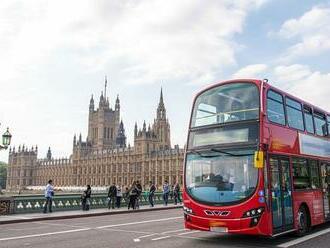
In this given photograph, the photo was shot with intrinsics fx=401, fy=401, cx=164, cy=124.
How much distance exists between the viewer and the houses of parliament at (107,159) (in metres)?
121

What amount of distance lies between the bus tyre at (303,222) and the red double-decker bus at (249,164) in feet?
0.09

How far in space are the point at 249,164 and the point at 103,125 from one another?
495 ft

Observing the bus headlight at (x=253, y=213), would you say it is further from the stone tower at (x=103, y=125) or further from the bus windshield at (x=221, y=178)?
the stone tower at (x=103, y=125)

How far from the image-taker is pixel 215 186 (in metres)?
10.1

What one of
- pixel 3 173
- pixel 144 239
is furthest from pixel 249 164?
pixel 3 173

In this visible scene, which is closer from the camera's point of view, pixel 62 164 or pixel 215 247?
pixel 215 247

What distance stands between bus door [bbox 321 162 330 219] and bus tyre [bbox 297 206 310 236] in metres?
1.58

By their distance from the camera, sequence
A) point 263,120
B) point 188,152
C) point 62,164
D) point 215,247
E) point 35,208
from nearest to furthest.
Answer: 1. point 215,247
2. point 263,120
3. point 188,152
4. point 35,208
5. point 62,164

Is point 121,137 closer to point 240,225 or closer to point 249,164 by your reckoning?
point 249,164

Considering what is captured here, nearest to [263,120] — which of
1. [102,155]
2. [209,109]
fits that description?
[209,109]

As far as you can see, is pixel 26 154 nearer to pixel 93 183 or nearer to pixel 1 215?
pixel 93 183

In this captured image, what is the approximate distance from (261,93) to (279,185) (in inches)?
97.9

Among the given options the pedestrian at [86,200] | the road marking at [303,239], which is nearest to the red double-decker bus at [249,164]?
the road marking at [303,239]

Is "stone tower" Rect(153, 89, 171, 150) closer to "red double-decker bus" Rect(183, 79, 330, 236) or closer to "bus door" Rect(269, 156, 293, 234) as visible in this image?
"red double-decker bus" Rect(183, 79, 330, 236)
